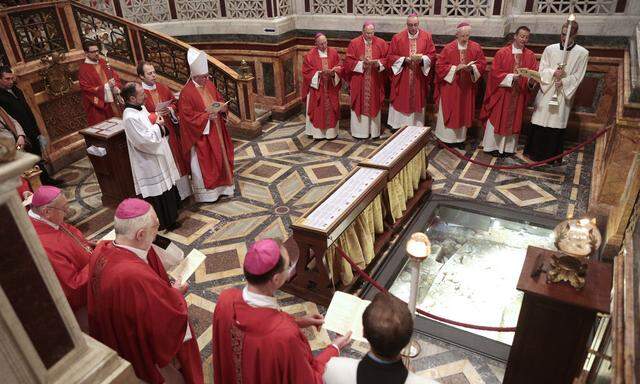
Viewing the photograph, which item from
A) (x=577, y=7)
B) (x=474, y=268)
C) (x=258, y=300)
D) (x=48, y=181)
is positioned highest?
(x=577, y=7)

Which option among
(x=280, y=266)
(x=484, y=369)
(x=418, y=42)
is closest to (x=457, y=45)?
(x=418, y=42)

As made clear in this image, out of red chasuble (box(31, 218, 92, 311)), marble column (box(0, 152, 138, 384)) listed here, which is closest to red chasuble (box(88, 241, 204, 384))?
red chasuble (box(31, 218, 92, 311))

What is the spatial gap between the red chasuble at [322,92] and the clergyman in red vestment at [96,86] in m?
3.03

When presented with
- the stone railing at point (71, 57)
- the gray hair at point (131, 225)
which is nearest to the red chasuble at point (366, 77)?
the stone railing at point (71, 57)

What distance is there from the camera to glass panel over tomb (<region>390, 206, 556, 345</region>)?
436cm

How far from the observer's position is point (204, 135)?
18.2 ft

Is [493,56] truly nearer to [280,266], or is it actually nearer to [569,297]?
[569,297]

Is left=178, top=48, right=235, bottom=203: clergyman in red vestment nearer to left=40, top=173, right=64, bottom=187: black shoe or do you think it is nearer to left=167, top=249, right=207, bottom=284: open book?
left=40, top=173, right=64, bottom=187: black shoe

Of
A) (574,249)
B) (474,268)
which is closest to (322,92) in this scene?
(474,268)

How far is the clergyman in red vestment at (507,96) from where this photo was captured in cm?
648

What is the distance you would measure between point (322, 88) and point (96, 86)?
3.48 metres

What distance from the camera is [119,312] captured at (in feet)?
8.14

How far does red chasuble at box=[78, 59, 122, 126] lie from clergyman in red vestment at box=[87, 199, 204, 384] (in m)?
4.50

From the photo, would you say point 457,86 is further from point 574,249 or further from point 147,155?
point 574,249
